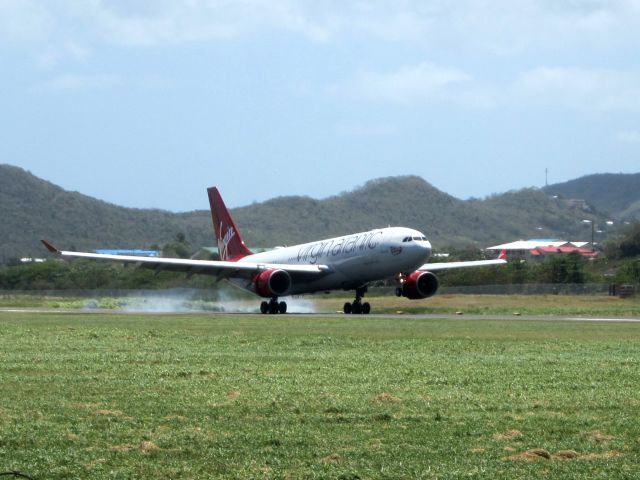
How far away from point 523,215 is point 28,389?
391 feet

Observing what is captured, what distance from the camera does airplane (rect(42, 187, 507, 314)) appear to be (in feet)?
167

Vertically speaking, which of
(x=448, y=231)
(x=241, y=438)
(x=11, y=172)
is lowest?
(x=241, y=438)

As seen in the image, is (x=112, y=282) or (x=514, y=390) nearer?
(x=514, y=390)

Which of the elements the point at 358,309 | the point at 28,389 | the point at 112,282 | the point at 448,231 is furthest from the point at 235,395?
the point at 448,231

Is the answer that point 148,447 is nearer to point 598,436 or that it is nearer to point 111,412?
point 111,412

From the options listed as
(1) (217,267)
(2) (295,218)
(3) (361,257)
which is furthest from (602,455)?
(2) (295,218)

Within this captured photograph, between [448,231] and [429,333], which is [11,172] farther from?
[429,333]

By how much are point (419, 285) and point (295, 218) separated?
9239 cm

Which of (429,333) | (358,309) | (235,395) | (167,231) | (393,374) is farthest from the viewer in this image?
(167,231)

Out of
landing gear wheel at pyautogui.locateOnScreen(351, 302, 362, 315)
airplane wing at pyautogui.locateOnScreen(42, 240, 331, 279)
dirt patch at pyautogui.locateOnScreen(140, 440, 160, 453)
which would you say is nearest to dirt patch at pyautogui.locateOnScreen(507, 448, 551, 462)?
dirt patch at pyautogui.locateOnScreen(140, 440, 160, 453)

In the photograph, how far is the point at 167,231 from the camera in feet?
561

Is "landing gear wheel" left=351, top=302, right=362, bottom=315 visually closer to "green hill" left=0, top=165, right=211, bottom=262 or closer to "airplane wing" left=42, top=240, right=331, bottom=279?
"airplane wing" left=42, top=240, right=331, bottom=279

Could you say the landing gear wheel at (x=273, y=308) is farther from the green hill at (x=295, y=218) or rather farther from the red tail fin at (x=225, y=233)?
the green hill at (x=295, y=218)

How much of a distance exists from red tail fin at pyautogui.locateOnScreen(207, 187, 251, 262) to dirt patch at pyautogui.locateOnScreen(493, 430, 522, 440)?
49.2 metres
